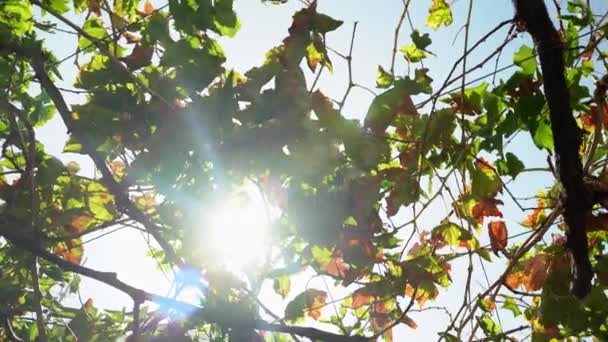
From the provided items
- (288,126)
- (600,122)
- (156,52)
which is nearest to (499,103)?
(600,122)

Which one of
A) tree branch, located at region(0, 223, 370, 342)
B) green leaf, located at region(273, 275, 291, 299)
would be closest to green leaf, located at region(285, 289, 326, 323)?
tree branch, located at region(0, 223, 370, 342)

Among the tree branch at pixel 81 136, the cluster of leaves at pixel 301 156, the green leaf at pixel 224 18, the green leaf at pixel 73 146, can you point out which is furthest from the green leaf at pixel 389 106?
the green leaf at pixel 73 146

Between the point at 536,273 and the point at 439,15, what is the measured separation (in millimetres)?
924

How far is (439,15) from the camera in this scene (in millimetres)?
1928

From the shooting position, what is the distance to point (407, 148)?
5.75ft

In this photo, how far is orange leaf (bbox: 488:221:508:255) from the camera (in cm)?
170

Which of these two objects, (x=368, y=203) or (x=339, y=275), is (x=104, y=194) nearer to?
(x=339, y=275)

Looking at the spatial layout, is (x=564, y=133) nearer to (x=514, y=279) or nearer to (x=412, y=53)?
(x=412, y=53)

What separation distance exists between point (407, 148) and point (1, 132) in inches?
61.6

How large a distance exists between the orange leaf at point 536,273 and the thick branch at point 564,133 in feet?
0.34

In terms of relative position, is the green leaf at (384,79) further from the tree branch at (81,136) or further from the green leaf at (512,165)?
the tree branch at (81,136)

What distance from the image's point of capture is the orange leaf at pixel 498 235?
170 centimetres

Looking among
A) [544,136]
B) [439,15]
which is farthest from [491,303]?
[439,15]

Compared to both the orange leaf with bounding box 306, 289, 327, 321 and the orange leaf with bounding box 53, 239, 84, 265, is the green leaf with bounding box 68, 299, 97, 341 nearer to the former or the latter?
the orange leaf with bounding box 53, 239, 84, 265
